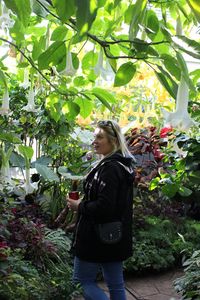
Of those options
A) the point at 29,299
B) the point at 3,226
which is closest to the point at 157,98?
the point at 3,226

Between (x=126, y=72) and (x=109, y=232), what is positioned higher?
(x=126, y=72)

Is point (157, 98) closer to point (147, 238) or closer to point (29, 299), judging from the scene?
point (147, 238)

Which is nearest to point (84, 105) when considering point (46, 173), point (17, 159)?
point (17, 159)

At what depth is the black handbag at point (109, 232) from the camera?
2.05m

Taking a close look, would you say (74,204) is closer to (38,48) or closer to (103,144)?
Answer: (103,144)

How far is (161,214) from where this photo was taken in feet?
14.7

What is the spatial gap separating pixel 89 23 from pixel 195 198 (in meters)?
3.76

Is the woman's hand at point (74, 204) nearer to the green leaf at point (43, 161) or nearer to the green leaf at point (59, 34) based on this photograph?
the green leaf at point (59, 34)

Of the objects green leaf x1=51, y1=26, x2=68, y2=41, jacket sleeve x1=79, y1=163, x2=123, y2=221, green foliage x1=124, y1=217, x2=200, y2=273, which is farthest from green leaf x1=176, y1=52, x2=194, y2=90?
green foliage x1=124, y1=217, x2=200, y2=273

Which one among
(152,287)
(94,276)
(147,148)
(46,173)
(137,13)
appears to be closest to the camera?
(137,13)

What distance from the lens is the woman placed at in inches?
80.1

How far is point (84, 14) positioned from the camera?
1.73 feet

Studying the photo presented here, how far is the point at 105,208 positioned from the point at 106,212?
3 centimetres

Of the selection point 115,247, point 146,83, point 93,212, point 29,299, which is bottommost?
point 29,299
